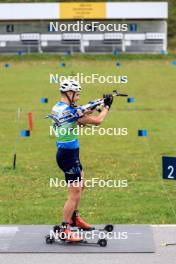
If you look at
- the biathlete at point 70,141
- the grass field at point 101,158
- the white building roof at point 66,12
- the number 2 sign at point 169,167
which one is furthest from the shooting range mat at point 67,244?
the white building roof at point 66,12

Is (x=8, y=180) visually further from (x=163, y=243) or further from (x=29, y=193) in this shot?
(x=163, y=243)

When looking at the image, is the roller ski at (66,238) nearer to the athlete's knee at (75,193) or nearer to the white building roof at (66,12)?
the athlete's knee at (75,193)

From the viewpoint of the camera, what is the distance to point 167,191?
13102mm

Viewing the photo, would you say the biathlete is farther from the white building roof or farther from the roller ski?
the white building roof

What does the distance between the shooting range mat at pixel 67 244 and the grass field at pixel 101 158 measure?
1.09 meters

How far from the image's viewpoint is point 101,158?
55.2 feet

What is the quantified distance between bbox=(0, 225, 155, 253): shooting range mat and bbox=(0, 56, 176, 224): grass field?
3.59 feet

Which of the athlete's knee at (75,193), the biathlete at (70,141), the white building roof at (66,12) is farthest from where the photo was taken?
the white building roof at (66,12)

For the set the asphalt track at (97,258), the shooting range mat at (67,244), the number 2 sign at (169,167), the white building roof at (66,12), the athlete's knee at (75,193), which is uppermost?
the white building roof at (66,12)

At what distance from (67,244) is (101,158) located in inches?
310

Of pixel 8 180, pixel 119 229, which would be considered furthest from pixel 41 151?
pixel 119 229

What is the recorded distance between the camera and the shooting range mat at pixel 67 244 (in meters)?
8.73

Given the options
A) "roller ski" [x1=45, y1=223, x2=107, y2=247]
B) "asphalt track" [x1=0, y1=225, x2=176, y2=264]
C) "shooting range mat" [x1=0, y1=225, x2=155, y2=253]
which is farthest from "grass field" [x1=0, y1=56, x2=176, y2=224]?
"asphalt track" [x1=0, y1=225, x2=176, y2=264]

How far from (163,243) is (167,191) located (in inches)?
165
